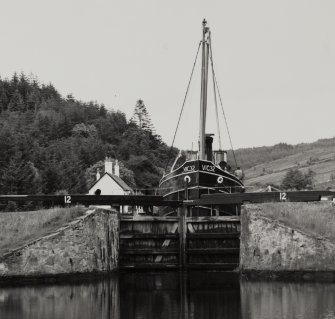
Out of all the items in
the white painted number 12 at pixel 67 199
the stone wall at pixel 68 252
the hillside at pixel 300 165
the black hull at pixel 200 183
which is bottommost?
the stone wall at pixel 68 252

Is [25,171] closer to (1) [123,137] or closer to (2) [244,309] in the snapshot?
(2) [244,309]

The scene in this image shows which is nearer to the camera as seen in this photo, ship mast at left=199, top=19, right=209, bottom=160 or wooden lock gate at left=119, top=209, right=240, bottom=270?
wooden lock gate at left=119, top=209, right=240, bottom=270

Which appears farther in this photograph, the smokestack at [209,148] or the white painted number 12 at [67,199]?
the smokestack at [209,148]

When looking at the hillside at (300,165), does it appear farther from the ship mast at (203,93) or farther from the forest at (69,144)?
the ship mast at (203,93)

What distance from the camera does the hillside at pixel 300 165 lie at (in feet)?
289

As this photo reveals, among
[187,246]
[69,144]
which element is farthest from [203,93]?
[69,144]

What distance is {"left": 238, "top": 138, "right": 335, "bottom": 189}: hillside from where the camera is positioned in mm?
88050

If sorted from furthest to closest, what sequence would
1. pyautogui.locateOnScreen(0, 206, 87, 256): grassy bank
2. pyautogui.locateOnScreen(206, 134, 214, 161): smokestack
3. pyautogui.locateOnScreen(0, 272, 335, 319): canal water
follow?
pyautogui.locateOnScreen(206, 134, 214, 161): smokestack, pyautogui.locateOnScreen(0, 206, 87, 256): grassy bank, pyautogui.locateOnScreen(0, 272, 335, 319): canal water

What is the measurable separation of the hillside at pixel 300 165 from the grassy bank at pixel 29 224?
139ft

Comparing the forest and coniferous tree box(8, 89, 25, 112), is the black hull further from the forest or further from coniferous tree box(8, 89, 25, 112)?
coniferous tree box(8, 89, 25, 112)

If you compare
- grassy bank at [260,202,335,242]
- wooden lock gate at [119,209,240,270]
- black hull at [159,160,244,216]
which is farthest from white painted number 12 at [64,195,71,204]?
grassy bank at [260,202,335,242]

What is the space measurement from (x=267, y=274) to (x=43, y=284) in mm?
9592

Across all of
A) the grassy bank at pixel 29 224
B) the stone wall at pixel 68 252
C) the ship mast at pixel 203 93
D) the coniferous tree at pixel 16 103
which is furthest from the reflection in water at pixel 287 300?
the coniferous tree at pixel 16 103

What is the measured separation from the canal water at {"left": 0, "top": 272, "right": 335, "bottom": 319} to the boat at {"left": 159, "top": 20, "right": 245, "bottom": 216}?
829cm
